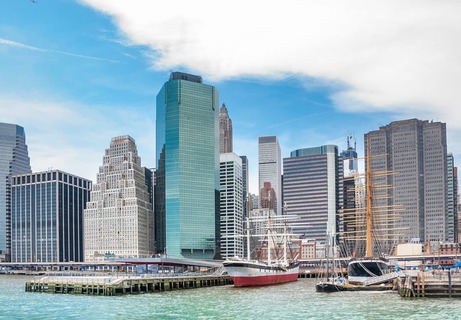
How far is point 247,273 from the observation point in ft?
404

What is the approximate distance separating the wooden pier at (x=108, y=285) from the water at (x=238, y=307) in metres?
5.82

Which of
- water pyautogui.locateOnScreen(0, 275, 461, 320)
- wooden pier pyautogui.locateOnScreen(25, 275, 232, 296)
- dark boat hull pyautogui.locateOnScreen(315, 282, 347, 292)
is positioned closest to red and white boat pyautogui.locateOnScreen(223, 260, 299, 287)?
wooden pier pyautogui.locateOnScreen(25, 275, 232, 296)

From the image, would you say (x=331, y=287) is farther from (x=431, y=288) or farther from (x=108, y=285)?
(x=108, y=285)

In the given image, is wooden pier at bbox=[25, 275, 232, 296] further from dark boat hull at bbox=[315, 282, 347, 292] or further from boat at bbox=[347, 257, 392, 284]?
boat at bbox=[347, 257, 392, 284]

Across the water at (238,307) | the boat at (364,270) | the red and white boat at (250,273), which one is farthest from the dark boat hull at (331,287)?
the red and white boat at (250,273)

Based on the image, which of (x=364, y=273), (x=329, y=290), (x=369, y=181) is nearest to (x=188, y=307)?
(x=329, y=290)

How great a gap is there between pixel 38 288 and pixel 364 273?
58460 mm

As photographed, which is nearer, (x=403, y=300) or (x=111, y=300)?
(x=403, y=300)

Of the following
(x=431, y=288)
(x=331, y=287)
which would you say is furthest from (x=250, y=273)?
(x=431, y=288)

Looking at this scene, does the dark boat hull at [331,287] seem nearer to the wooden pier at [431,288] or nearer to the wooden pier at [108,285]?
the wooden pier at [431,288]

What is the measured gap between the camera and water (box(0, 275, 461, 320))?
6612cm

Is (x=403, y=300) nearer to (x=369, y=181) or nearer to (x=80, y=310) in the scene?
(x=80, y=310)

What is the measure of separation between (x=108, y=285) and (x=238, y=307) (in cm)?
3186

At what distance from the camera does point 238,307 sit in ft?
250
